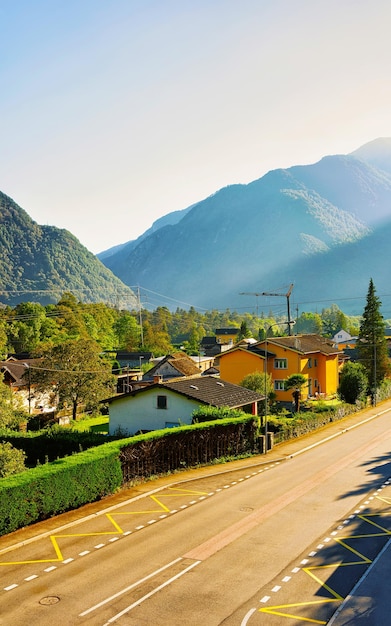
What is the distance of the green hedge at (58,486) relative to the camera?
22.2 meters

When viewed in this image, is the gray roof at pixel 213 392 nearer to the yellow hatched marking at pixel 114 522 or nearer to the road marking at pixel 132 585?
the yellow hatched marking at pixel 114 522

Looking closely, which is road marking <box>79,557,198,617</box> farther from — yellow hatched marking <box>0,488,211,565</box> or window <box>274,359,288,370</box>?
window <box>274,359,288,370</box>

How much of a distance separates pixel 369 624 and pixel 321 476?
60.8 ft

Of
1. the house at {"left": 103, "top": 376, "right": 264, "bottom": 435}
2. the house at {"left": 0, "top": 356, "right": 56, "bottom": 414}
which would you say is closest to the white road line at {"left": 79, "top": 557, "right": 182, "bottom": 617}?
the house at {"left": 103, "top": 376, "right": 264, "bottom": 435}

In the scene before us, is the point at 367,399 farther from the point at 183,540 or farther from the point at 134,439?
the point at 183,540

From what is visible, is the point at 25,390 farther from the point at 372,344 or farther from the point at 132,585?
the point at 132,585

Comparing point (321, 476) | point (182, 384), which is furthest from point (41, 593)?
point (182, 384)

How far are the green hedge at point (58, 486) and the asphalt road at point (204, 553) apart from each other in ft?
1.84

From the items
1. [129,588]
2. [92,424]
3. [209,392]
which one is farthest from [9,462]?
[92,424]

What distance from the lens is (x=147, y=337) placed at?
147500mm

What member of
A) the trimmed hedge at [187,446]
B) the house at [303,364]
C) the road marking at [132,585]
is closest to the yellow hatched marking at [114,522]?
the trimmed hedge at [187,446]

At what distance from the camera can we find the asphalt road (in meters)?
15.5

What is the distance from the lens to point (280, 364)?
Result: 70375mm

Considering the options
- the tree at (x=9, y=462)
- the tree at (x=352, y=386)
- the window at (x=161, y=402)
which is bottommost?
the tree at (x=352, y=386)
